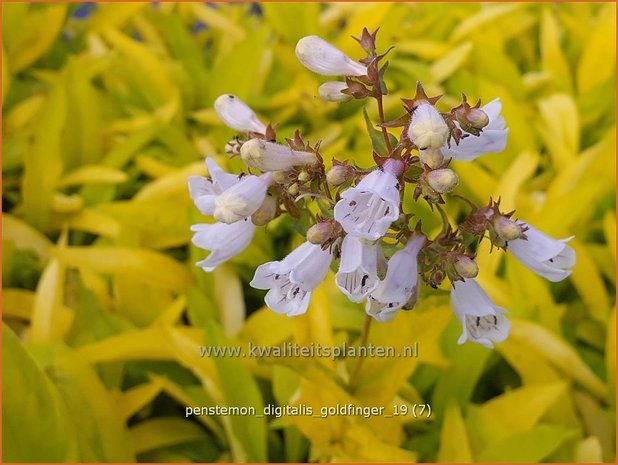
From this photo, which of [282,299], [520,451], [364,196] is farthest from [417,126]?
[520,451]

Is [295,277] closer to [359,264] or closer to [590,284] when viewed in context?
[359,264]

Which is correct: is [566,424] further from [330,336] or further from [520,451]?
[330,336]

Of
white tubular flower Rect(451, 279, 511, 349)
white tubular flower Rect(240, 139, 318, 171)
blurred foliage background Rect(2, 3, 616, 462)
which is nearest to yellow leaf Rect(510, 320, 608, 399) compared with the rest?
blurred foliage background Rect(2, 3, 616, 462)

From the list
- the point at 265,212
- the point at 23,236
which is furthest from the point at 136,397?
the point at 265,212

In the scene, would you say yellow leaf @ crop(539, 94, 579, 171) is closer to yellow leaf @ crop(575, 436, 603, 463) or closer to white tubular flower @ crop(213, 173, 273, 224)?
yellow leaf @ crop(575, 436, 603, 463)

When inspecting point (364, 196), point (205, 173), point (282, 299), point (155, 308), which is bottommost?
point (155, 308)
